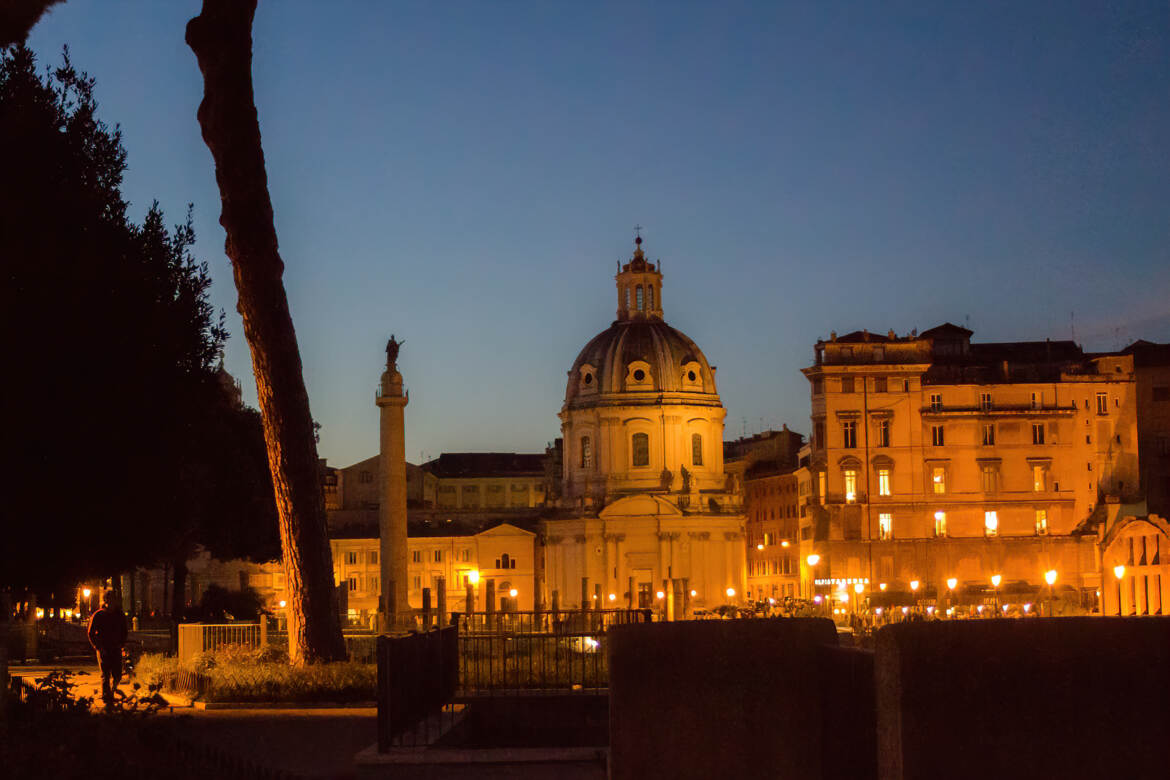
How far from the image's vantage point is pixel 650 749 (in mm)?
9023

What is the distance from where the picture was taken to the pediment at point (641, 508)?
329 ft

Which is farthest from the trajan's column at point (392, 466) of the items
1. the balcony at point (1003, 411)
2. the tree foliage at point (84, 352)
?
the tree foliage at point (84, 352)

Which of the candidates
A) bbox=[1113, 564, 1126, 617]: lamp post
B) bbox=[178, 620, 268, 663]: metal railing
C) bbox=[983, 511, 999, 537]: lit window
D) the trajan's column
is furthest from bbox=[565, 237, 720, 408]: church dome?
bbox=[178, 620, 268, 663]: metal railing

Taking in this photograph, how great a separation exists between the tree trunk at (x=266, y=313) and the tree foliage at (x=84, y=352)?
1885mm

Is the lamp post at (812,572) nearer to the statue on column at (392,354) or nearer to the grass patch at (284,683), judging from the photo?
the statue on column at (392,354)

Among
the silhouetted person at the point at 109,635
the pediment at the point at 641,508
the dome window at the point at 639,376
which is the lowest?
the silhouetted person at the point at 109,635

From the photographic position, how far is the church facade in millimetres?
100625

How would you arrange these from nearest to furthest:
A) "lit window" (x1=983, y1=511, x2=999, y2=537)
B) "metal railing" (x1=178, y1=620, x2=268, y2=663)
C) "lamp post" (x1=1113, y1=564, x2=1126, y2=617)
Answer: "metal railing" (x1=178, y1=620, x2=268, y2=663) → "lamp post" (x1=1113, y1=564, x2=1126, y2=617) → "lit window" (x1=983, y1=511, x2=999, y2=537)

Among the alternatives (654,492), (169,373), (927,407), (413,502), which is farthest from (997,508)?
(169,373)

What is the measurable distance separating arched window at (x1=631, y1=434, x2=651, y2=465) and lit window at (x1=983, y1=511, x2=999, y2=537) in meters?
25.8

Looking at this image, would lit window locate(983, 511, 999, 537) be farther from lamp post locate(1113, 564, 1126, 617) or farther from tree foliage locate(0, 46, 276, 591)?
tree foliage locate(0, 46, 276, 591)

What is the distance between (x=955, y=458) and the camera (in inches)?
3329

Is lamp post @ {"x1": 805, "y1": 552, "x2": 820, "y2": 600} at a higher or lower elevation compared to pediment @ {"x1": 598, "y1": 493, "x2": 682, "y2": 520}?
lower

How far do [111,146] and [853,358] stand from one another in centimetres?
6835
